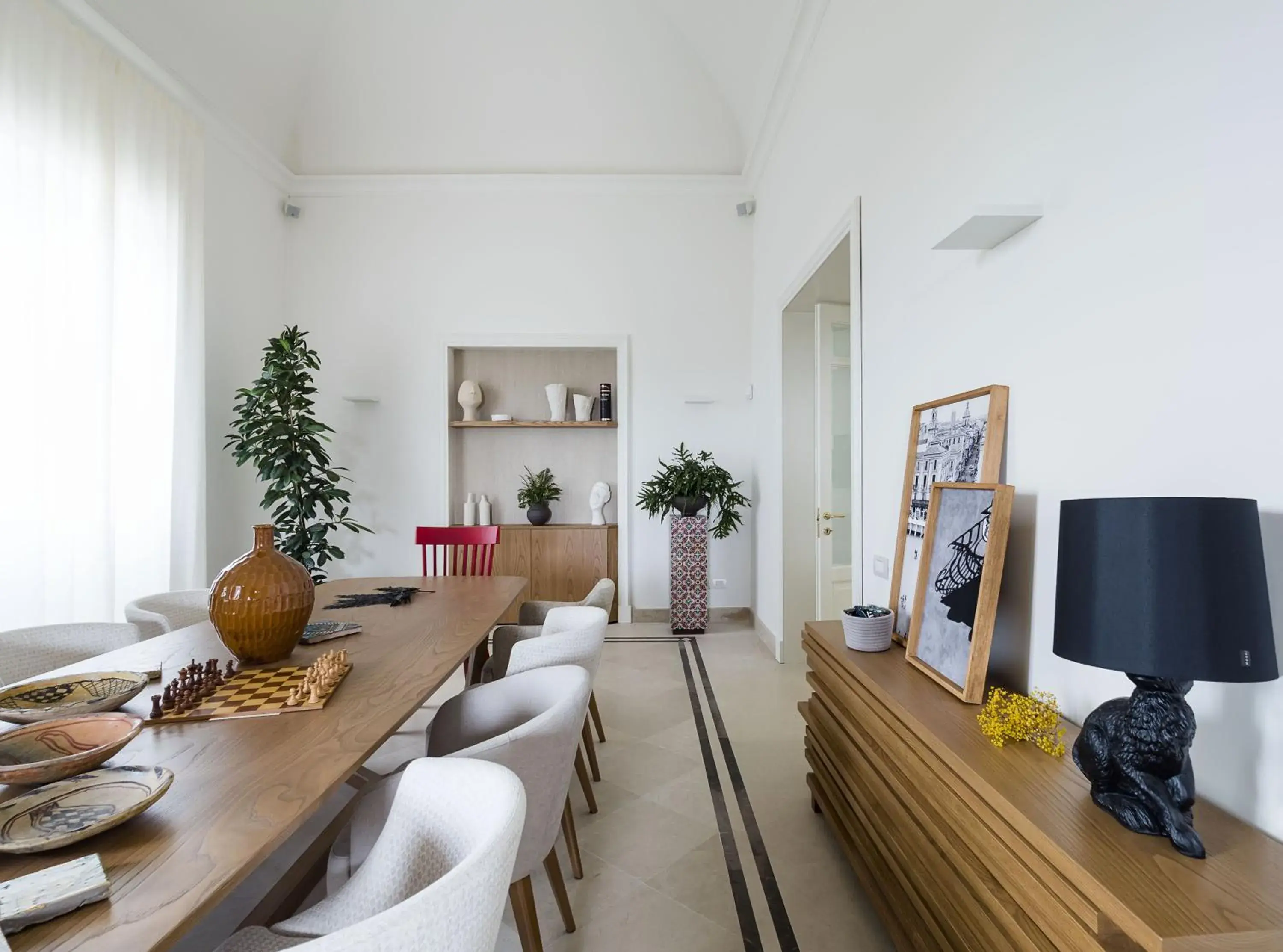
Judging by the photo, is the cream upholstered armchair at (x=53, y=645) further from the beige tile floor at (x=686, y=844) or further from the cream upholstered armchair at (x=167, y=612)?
the beige tile floor at (x=686, y=844)

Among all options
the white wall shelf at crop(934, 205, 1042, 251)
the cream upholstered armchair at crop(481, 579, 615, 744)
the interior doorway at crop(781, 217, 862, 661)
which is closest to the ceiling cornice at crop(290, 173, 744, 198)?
the interior doorway at crop(781, 217, 862, 661)

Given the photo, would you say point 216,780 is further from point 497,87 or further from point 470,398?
point 497,87

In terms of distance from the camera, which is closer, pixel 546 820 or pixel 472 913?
pixel 472 913

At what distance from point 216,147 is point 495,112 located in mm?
2050

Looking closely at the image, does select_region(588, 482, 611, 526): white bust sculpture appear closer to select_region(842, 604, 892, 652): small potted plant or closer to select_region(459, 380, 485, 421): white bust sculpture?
select_region(459, 380, 485, 421): white bust sculpture

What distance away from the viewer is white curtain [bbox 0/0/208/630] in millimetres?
2869

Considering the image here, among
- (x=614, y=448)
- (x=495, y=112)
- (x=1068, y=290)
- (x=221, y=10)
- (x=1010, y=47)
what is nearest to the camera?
(x=1068, y=290)

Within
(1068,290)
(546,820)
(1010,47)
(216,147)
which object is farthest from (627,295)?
(546,820)

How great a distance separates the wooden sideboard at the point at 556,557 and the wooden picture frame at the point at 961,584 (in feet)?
11.1

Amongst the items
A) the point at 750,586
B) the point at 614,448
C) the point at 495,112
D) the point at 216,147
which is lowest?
the point at 750,586

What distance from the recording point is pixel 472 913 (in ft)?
2.51

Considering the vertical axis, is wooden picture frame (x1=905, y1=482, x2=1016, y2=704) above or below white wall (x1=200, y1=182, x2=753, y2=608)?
below

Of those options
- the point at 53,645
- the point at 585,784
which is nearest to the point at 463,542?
the point at 585,784

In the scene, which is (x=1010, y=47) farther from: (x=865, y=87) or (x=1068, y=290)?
(x=865, y=87)
